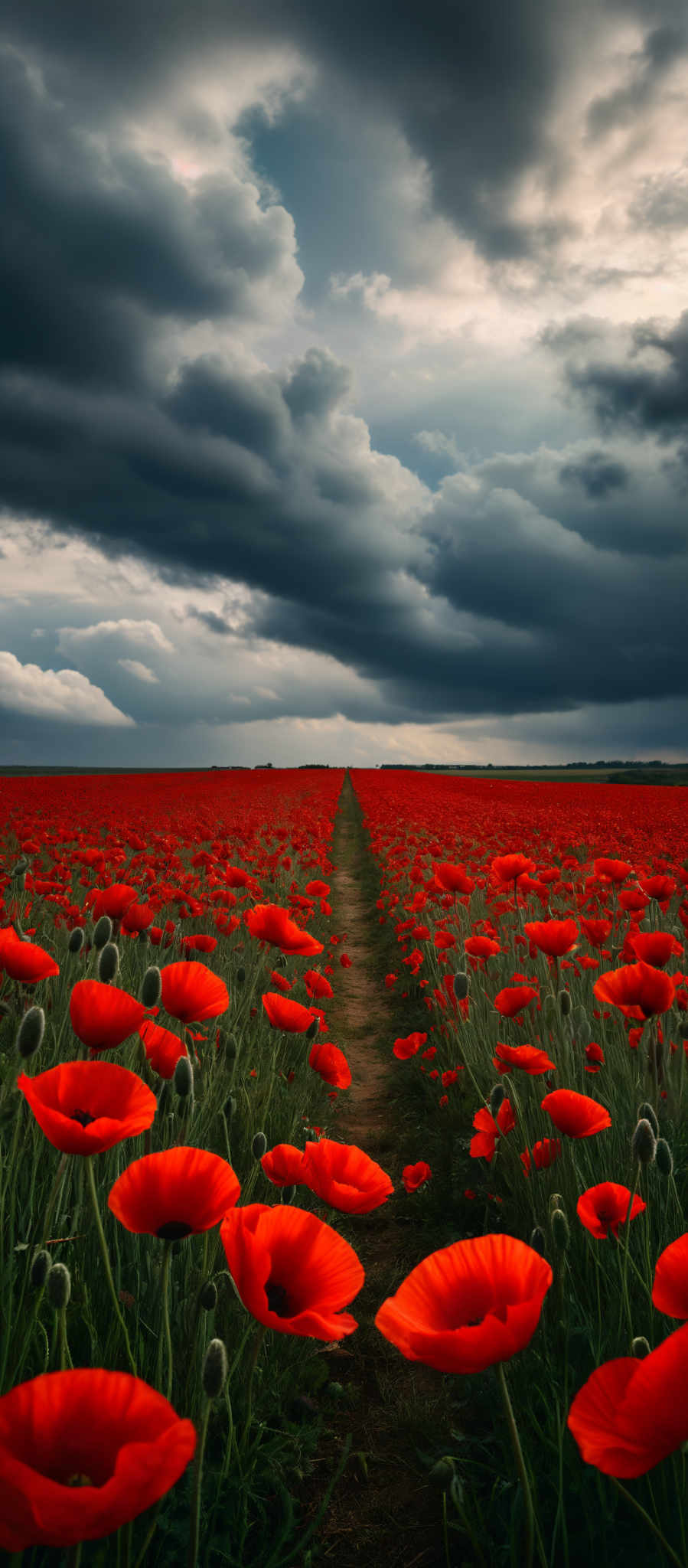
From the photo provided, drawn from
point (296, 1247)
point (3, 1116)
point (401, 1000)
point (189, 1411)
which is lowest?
point (401, 1000)

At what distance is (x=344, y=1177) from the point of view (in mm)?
1470

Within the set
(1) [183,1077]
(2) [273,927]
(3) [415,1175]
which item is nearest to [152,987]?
(1) [183,1077]

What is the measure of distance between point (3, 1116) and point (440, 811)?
13218mm

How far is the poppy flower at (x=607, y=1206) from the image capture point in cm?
161

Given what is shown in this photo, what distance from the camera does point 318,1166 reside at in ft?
4.66

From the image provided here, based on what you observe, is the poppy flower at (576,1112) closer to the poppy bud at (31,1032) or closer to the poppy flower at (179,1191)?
the poppy flower at (179,1191)

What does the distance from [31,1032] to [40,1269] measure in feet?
1.53

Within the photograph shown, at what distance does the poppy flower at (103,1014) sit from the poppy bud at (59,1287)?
38 centimetres

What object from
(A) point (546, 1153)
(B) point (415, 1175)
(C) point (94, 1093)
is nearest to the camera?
(C) point (94, 1093)

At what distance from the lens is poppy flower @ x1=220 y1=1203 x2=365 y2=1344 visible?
3.41 ft

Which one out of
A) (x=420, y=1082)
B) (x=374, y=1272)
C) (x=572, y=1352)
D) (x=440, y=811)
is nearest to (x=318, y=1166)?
(x=572, y=1352)

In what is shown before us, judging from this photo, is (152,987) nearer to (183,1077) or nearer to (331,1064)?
(183,1077)

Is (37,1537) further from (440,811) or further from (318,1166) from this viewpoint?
(440,811)

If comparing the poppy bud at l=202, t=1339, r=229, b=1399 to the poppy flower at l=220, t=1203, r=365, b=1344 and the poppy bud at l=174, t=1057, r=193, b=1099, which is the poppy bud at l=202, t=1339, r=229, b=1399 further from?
the poppy bud at l=174, t=1057, r=193, b=1099
